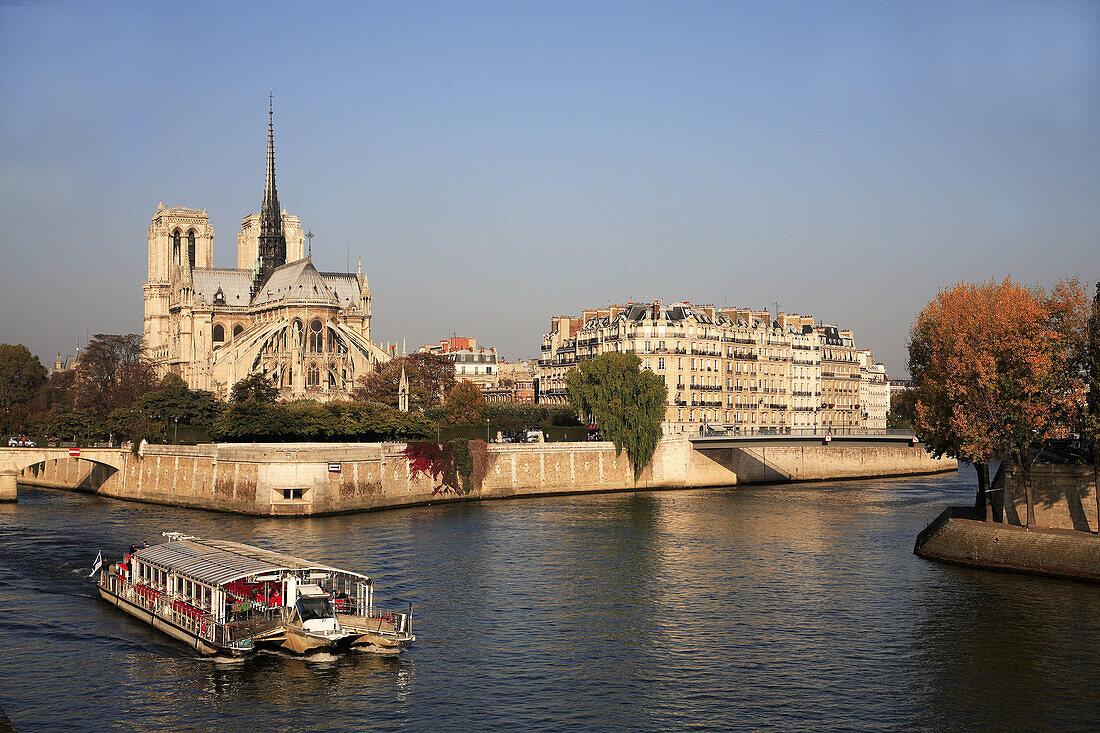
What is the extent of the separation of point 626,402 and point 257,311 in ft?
246

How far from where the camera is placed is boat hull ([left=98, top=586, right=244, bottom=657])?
1322 inches

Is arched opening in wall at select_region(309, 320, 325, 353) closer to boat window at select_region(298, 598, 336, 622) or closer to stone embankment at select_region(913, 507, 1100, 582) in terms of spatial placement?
stone embankment at select_region(913, 507, 1100, 582)

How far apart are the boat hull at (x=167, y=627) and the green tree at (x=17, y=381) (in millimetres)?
70120

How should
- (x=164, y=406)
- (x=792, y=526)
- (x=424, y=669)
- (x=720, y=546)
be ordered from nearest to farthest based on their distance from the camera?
(x=424, y=669) → (x=720, y=546) → (x=792, y=526) → (x=164, y=406)

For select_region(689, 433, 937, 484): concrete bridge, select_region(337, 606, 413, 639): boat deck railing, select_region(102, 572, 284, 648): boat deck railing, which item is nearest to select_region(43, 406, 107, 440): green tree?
select_region(689, 433, 937, 484): concrete bridge

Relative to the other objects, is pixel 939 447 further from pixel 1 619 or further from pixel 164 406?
pixel 164 406

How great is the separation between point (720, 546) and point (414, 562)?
562 inches

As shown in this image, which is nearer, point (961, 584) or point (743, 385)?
point (961, 584)

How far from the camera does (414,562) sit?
1879 inches

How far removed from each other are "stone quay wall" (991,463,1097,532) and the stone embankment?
53cm

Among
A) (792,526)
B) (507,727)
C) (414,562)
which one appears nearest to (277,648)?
(507,727)

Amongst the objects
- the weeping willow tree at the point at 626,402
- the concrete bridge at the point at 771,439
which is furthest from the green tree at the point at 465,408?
the concrete bridge at the point at 771,439

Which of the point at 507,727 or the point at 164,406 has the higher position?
the point at 164,406

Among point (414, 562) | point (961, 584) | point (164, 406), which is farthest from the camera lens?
point (164, 406)
